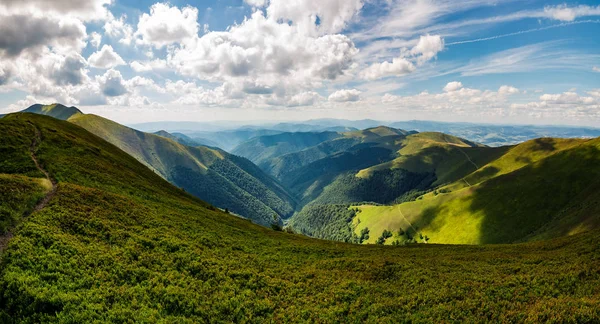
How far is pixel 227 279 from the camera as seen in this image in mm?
32406

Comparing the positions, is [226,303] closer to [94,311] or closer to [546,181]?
[94,311]

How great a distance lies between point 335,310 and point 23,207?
39647mm

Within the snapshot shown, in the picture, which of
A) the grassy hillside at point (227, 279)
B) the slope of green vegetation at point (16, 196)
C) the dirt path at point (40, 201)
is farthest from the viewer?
the slope of green vegetation at point (16, 196)

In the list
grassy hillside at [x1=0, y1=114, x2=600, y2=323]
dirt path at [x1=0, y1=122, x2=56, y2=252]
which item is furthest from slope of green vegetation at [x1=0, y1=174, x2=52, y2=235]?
grassy hillside at [x1=0, y1=114, x2=600, y2=323]

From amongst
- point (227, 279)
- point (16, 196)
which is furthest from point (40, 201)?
point (227, 279)

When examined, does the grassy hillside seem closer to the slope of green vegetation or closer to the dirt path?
the dirt path

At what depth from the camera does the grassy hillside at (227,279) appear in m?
23.2

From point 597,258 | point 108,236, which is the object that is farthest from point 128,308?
point 597,258

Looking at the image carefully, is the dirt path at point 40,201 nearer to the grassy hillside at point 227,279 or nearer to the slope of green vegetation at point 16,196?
the slope of green vegetation at point 16,196

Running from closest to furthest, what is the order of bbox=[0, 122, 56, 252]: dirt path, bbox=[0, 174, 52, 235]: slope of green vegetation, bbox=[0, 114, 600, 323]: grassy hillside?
bbox=[0, 114, 600, 323]: grassy hillside < bbox=[0, 122, 56, 252]: dirt path < bbox=[0, 174, 52, 235]: slope of green vegetation

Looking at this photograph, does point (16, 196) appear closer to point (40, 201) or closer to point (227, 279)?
point (40, 201)

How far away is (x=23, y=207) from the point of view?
34656mm

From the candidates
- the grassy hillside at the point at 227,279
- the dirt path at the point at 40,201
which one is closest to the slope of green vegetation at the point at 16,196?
the dirt path at the point at 40,201

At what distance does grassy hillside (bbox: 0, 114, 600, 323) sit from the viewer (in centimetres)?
2325
